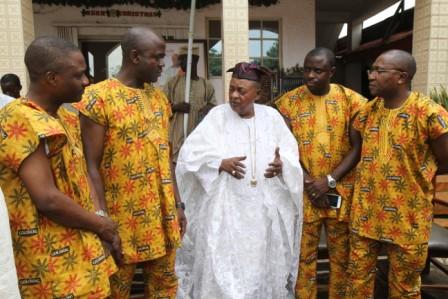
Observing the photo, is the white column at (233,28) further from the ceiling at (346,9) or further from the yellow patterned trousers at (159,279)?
the ceiling at (346,9)

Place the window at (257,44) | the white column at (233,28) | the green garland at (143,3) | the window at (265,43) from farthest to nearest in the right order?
the window at (265,43) < the window at (257,44) < the green garland at (143,3) < the white column at (233,28)

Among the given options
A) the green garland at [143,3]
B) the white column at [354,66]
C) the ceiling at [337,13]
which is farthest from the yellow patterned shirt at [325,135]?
the white column at [354,66]

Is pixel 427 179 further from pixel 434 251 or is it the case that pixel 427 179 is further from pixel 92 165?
pixel 92 165

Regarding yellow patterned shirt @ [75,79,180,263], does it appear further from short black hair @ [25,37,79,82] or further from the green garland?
the green garland

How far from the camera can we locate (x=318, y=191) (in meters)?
2.51

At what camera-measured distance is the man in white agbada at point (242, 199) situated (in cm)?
242

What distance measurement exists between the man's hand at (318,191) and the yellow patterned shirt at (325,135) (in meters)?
0.04

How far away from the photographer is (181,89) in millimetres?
4574

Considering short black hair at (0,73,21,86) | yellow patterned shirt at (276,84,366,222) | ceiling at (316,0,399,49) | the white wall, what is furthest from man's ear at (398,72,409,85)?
ceiling at (316,0,399,49)

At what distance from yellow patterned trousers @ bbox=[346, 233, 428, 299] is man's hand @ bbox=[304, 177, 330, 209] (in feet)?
0.89

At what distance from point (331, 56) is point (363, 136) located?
576mm

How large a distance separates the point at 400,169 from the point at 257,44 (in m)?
5.22

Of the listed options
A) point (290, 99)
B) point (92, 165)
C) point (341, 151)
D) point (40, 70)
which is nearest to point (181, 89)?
point (290, 99)

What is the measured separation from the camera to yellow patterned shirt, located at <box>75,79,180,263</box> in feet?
6.24
